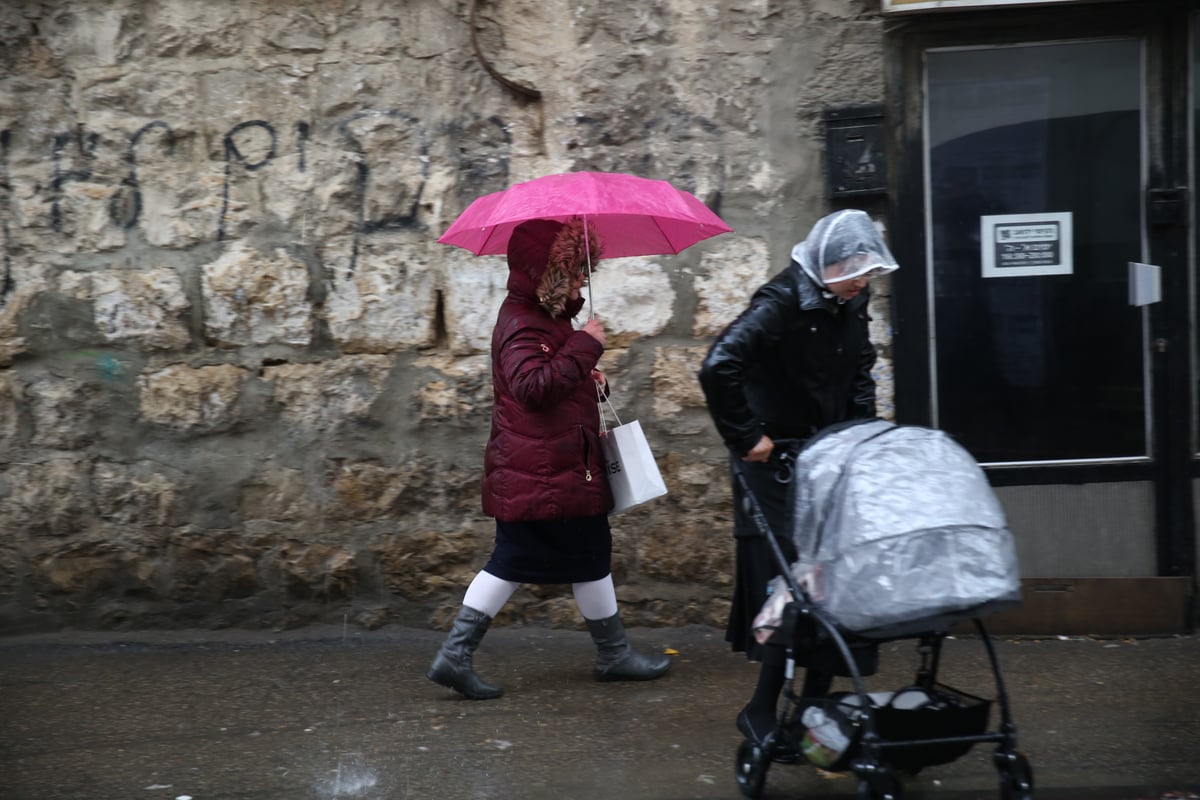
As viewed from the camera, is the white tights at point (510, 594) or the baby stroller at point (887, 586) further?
the white tights at point (510, 594)

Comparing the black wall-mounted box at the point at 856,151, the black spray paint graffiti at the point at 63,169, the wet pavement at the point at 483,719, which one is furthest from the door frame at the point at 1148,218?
the black spray paint graffiti at the point at 63,169

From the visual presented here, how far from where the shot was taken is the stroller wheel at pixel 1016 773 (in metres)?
3.22

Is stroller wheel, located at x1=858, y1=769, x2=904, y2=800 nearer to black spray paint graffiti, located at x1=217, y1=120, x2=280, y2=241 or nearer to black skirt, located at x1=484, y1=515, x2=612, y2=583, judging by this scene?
black skirt, located at x1=484, y1=515, x2=612, y2=583

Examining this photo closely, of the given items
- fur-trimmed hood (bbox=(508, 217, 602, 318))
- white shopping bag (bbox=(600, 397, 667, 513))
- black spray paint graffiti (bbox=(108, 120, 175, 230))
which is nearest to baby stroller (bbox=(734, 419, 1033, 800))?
white shopping bag (bbox=(600, 397, 667, 513))

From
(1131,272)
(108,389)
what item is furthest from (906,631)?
(108,389)

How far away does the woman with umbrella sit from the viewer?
13.7ft

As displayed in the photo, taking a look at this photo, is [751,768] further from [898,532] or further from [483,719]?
[483,719]

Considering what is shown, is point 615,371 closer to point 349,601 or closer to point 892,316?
point 892,316

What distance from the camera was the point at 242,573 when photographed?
5203mm

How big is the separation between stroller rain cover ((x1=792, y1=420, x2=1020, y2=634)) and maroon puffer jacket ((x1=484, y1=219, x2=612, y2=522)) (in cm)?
114

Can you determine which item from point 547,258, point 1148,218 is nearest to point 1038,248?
point 1148,218

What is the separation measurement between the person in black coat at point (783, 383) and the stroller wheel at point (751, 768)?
4 cm

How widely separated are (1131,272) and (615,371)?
7.16 ft

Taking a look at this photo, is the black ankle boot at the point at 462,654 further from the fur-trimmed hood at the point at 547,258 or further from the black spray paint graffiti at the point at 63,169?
the black spray paint graffiti at the point at 63,169
